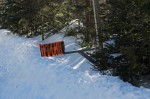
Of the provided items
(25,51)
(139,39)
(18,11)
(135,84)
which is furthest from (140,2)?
(18,11)

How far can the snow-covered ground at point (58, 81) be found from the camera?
32.7ft

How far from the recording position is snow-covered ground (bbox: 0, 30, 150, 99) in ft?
32.7

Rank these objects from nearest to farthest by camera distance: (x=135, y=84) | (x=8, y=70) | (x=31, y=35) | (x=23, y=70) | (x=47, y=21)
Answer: (x=135, y=84), (x=23, y=70), (x=8, y=70), (x=47, y=21), (x=31, y=35)

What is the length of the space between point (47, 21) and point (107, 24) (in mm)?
12089

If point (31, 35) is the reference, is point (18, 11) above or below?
above

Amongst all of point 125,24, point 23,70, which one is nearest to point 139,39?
point 125,24

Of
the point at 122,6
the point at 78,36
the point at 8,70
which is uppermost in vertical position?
the point at 122,6

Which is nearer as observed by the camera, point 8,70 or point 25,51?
point 8,70

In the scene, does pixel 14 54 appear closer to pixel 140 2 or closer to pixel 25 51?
pixel 25 51

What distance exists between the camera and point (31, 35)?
83.0 ft

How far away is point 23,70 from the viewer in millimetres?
14766

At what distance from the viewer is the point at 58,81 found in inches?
461

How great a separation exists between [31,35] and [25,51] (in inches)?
260

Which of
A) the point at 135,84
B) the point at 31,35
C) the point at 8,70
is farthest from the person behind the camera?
the point at 31,35
